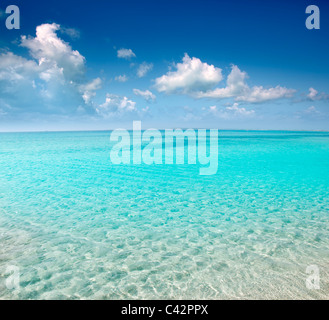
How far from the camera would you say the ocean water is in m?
5.13

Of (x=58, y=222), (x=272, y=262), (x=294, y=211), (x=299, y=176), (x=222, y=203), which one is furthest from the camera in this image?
(x=299, y=176)

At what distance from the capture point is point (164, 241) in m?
7.28

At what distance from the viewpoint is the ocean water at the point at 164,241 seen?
5.13 m

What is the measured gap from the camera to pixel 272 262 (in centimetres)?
605

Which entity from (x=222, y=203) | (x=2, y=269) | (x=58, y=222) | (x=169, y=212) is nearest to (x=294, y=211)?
(x=222, y=203)

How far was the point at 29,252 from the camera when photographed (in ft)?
21.4
